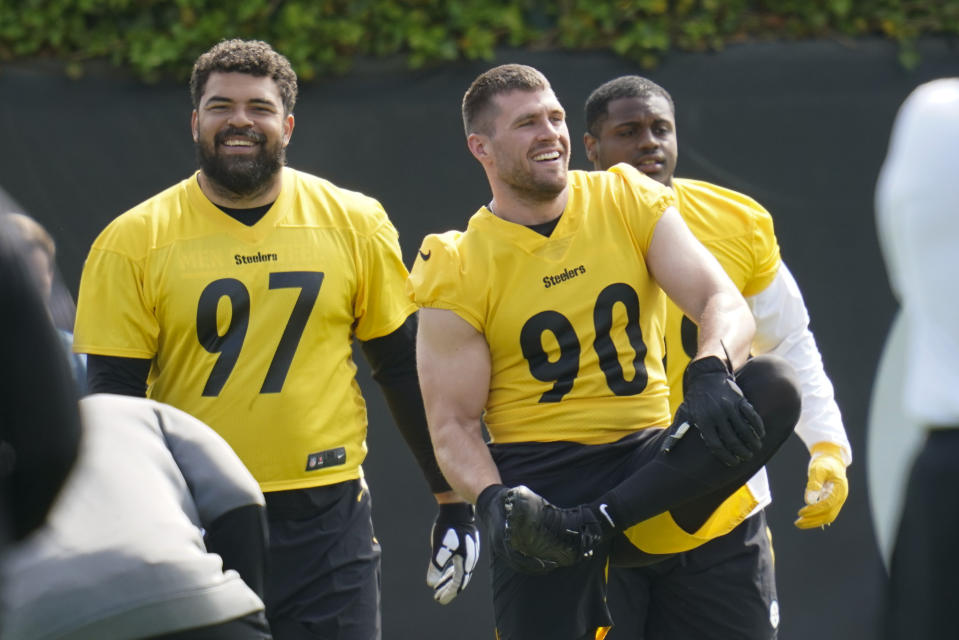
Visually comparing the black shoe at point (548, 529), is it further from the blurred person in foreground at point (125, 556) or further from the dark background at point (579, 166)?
the dark background at point (579, 166)

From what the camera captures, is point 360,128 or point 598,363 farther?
point 360,128

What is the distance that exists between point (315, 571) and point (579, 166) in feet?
6.90

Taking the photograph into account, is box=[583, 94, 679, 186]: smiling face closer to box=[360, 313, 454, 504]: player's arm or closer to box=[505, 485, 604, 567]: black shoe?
box=[360, 313, 454, 504]: player's arm

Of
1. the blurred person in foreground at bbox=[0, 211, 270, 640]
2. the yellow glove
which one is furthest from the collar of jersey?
the yellow glove

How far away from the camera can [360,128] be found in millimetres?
4984

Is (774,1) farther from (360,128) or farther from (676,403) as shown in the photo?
(676,403)

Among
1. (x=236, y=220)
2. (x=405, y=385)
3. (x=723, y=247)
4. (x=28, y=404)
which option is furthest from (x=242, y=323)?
(x=28, y=404)

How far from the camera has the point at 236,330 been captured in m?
3.47

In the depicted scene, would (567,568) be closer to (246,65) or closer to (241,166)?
(241,166)

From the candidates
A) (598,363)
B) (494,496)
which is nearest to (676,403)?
(598,363)

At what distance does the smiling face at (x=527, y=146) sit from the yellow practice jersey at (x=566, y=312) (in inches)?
4.0

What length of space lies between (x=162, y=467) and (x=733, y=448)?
49.0 inches

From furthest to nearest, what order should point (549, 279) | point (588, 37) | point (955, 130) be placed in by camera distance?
point (588, 37)
point (549, 279)
point (955, 130)

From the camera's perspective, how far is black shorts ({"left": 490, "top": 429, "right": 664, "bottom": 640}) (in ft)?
10.2
